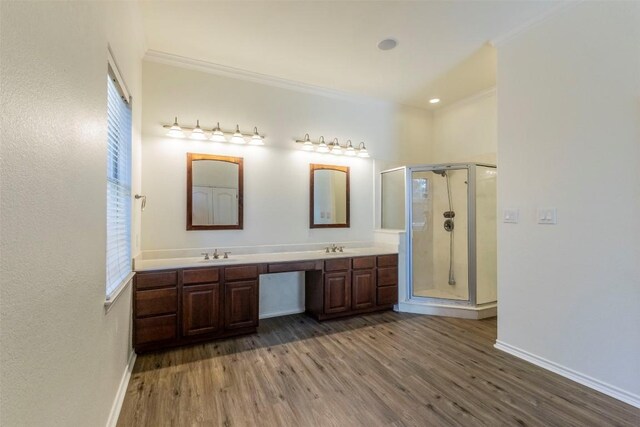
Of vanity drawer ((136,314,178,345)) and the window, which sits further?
vanity drawer ((136,314,178,345))

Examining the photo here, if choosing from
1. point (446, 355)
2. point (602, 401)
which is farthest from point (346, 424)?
point (602, 401)

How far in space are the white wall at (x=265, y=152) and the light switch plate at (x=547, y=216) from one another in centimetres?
218

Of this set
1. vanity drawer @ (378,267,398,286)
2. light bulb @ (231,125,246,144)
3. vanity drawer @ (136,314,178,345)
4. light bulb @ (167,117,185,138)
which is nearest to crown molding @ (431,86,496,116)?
vanity drawer @ (378,267,398,286)

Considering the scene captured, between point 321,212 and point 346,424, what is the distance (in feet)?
8.46

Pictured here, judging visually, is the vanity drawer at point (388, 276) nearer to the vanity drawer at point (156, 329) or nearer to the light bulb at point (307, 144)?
the light bulb at point (307, 144)

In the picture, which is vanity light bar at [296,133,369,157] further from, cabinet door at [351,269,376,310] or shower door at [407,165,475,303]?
cabinet door at [351,269,376,310]

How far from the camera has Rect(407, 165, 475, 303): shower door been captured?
3.94 m

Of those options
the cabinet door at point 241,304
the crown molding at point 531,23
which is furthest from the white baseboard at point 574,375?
the crown molding at point 531,23

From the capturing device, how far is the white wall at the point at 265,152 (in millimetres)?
3162

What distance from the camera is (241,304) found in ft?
9.95

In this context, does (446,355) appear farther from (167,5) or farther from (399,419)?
(167,5)

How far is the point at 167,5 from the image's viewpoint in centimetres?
244

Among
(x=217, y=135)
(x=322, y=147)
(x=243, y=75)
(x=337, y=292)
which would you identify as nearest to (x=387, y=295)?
(x=337, y=292)

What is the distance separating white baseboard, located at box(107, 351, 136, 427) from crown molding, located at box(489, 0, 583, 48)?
4270mm
